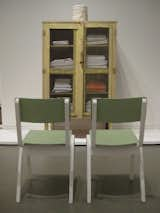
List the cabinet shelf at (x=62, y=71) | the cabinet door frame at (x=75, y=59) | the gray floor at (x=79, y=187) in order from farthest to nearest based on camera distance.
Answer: the cabinet shelf at (x=62, y=71), the cabinet door frame at (x=75, y=59), the gray floor at (x=79, y=187)

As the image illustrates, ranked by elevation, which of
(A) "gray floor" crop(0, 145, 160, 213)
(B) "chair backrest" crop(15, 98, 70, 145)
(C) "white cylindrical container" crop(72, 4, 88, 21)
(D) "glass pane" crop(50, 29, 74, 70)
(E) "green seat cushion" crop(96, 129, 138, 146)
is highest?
(C) "white cylindrical container" crop(72, 4, 88, 21)

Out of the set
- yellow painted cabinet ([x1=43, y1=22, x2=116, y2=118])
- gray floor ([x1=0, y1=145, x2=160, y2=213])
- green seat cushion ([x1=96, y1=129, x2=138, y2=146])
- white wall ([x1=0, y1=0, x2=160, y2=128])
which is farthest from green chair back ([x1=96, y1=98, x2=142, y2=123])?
white wall ([x1=0, y1=0, x2=160, y2=128])

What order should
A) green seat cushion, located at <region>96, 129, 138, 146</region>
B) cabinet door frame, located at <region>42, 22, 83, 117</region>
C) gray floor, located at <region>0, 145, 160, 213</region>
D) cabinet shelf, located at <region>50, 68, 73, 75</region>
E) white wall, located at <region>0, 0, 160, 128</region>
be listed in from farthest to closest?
white wall, located at <region>0, 0, 160, 128</region> < cabinet shelf, located at <region>50, 68, 73, 75</region> < cabinet door frame, located at <region>42, 22, 83, 117</region> < green seat cushion, located at <region>96, 129, 138, 146</region> < gray floor, located at <region>0, 145, 160, 213</region>

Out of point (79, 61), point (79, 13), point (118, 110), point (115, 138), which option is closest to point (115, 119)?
point (118, 110)

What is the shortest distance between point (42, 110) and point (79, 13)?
2314 millimetres

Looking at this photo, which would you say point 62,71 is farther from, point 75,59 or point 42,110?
point 42,110

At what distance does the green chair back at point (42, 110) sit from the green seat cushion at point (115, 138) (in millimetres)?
371

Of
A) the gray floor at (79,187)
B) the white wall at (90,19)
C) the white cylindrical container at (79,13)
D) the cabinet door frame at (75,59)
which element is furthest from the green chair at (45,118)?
the white wall at (90,19)

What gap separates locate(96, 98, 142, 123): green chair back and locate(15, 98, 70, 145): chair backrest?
0.83 ft

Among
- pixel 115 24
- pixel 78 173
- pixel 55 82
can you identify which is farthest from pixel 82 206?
pixel 115 24

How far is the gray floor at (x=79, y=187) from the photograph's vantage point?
8.46 feet

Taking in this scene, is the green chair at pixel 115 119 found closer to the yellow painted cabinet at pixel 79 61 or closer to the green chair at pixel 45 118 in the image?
the green chair at pixel 45 118

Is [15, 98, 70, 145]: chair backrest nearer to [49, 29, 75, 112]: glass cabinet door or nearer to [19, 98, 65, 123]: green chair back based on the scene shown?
[19, 98, 65, 123]: green chair back

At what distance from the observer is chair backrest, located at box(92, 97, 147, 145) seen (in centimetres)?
263
